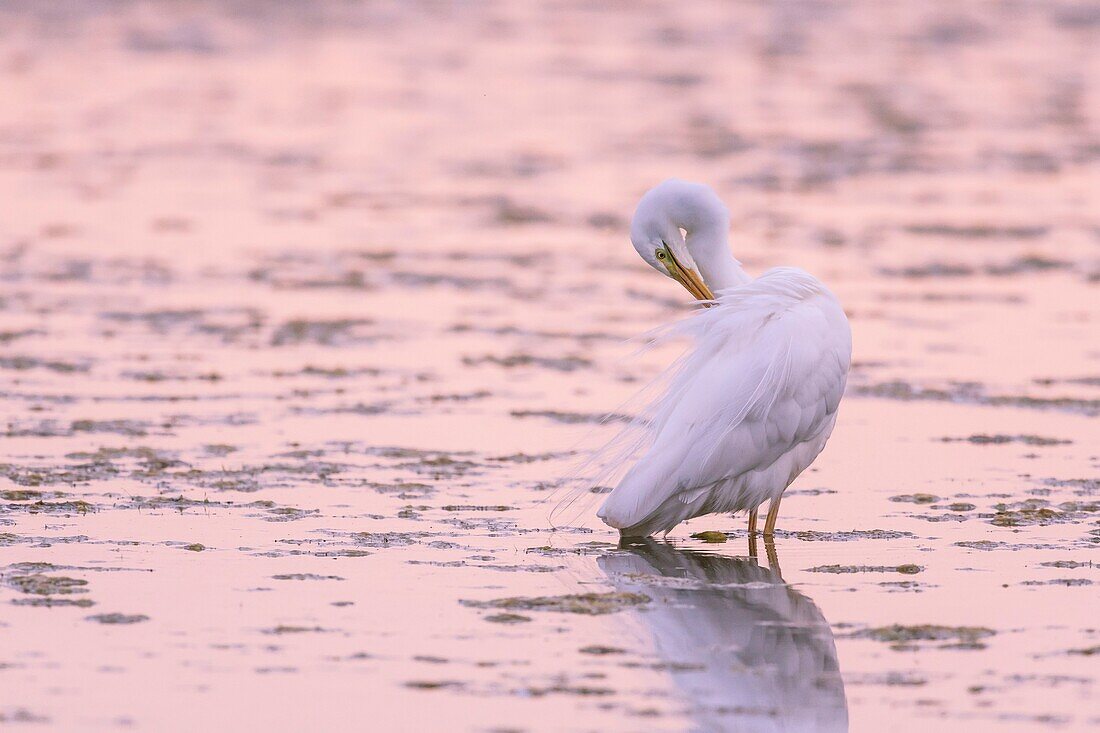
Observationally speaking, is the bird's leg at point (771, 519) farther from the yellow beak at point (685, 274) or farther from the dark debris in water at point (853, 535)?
the yellow beak at point (685, 274)

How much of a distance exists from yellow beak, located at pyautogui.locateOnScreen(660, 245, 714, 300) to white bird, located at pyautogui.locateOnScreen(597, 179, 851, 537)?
644mm

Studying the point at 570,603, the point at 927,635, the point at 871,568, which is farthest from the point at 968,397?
the point at 570,603

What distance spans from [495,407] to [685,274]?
1.80m

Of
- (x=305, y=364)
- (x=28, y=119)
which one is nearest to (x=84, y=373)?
(x=305, y=364)

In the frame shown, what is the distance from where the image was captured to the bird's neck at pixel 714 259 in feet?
33.4

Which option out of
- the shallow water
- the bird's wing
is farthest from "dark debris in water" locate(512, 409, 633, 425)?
the bird's wing

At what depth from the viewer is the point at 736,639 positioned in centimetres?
729

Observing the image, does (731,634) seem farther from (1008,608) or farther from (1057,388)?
(1057,388)

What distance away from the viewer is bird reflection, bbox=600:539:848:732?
6465 millimetres

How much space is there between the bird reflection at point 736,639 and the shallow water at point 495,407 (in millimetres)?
21

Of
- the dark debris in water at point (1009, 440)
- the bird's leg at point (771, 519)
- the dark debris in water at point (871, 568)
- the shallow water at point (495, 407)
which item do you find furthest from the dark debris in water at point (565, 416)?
the dark debris in water at point (871, 568)

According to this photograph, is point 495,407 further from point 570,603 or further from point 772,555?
point 570,603

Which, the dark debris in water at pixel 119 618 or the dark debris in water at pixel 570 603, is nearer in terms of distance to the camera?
the dark debris in water at pixel 119 618

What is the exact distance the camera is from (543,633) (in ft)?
23.6
